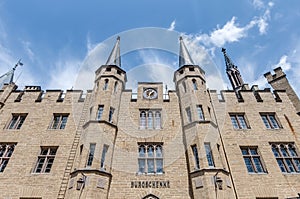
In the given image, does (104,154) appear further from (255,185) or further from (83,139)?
(255,185)

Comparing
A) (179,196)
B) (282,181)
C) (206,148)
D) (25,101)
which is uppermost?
(25,101)

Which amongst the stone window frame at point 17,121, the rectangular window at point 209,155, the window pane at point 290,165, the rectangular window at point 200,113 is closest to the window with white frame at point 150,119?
the rectangular window at point 200,113

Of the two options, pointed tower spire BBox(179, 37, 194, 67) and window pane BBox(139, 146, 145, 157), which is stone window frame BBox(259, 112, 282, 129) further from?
window pane BBox(139, 146, 145, 157)

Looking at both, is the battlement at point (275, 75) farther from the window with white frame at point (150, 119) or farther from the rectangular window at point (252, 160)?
the window with white frame at point (150, 119)

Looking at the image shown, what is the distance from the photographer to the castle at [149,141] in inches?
437

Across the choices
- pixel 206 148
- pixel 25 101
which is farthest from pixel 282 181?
pixel 25 101

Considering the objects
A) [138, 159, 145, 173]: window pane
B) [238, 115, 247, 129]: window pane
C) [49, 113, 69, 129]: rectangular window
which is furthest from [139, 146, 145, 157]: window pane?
[238, 115, 247, 129]: window pane

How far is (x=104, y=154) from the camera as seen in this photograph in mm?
12016

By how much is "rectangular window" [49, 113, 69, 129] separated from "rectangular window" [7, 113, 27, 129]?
8.40 feet

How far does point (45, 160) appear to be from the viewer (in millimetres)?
12578

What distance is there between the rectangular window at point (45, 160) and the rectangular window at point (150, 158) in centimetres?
601

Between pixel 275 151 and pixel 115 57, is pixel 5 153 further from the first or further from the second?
pixel 275 151

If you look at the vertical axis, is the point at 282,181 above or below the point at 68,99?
below

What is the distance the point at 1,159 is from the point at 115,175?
26.3 ft
